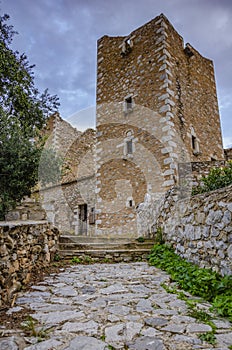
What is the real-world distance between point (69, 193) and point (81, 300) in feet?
34.7

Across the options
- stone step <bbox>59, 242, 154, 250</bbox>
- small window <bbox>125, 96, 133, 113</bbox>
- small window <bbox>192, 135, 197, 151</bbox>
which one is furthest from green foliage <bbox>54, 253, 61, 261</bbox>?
small window <bbox>125, 96, 133, 113</bbox>

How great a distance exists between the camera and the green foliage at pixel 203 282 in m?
2.38

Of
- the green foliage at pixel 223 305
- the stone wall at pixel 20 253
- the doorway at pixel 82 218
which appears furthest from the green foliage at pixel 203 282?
the doorway at pixel 82 218

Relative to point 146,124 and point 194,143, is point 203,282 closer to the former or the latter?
point 146,124

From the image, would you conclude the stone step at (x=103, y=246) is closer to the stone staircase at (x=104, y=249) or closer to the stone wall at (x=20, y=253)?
the stone staircase at (x=104, y=249)

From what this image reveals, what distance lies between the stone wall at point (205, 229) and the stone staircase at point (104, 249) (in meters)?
0.82

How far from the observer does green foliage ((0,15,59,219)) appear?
19.6ft

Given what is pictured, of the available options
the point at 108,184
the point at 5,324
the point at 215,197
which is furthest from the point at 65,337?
the point at 108,184

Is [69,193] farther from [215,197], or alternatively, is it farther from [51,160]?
[215,197]

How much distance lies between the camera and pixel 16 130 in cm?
682

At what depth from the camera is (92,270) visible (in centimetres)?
430

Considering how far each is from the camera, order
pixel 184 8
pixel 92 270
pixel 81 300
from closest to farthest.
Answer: pixel 81 300 < pixel 92 270 < pixel 184 8

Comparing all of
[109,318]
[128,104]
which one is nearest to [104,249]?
[109,318]

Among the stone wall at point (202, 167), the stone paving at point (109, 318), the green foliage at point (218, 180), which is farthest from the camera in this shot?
the stone wall at point (202, 167)
